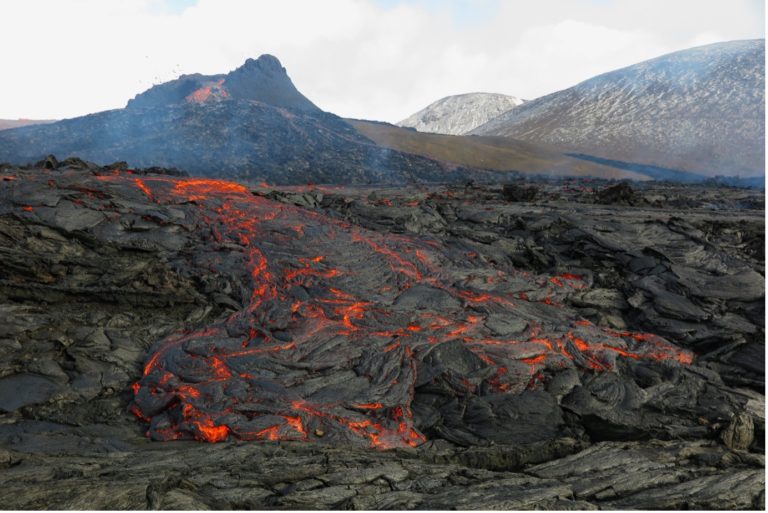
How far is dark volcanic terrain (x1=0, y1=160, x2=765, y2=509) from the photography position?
27.2 ft

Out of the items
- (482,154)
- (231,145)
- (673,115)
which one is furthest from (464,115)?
(231,145)

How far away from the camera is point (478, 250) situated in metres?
19.6

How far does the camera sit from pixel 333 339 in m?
14.0

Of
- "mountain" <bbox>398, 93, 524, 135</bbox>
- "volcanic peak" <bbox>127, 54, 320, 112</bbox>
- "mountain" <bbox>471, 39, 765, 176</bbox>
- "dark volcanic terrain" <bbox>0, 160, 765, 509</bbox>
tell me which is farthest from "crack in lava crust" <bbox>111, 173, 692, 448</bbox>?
"mountain" <bbox>398, 93, 524, 135</bbox>

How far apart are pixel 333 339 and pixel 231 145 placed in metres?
42.5

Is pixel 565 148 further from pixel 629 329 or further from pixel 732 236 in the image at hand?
pixel 629 329

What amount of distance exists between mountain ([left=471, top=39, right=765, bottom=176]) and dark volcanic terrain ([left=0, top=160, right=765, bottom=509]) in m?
70.3

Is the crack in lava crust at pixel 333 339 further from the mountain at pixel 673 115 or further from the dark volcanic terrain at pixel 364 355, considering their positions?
the mountain at pixel 673 115

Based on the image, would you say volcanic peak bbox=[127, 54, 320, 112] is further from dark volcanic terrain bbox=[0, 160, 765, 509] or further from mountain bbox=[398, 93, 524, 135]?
mountain bbox=[398, 93, 524, 135]

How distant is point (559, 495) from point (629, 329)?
10496 millimetres

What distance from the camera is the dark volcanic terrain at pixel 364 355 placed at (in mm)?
8281

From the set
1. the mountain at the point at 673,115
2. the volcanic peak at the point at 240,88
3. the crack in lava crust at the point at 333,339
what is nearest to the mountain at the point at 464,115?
the mountain at the point at 673,115

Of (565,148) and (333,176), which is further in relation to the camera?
(565,148)

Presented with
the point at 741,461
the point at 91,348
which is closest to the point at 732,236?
the point at 741,461
